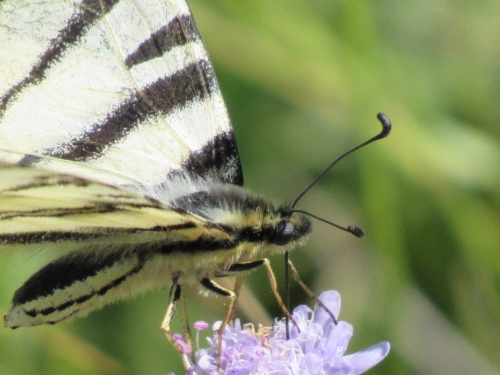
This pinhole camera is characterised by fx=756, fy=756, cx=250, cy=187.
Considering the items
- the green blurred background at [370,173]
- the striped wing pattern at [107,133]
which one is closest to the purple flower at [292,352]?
the striped wing pattern at [107,133]

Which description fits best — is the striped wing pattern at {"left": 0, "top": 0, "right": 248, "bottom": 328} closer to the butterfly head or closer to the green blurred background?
the butterfly head

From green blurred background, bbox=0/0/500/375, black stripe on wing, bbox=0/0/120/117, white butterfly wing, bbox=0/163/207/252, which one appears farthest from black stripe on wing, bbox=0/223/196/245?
green blurred background, bbox=0/0/500/375

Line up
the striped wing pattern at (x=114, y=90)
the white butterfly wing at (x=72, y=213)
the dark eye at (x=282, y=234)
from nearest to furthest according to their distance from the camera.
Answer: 1. the white butterfly wing at (x=72, y=213)
2. the dark eye at (x=282, y=234)
3. the striped wing pattern at (x=114, y=90)

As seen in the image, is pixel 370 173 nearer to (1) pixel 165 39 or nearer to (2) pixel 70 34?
(1) pixel 165 39

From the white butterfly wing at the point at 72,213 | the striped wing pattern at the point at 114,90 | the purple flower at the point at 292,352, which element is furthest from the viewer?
the striped wing pattern at the point at 114,90

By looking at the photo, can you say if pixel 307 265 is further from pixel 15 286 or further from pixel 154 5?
pixel 154 5

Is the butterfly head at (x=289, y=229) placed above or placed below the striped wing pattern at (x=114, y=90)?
below

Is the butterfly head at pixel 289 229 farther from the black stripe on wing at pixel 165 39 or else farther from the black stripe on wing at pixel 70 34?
the black stripe on wing at pixel 70 34

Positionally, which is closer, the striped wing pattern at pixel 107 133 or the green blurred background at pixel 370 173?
the striped wing pattern at pixel 107 133
